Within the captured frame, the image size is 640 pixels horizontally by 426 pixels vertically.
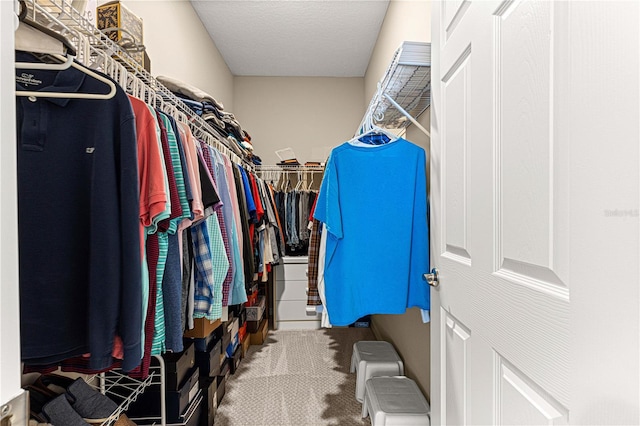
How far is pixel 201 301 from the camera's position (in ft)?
4.49

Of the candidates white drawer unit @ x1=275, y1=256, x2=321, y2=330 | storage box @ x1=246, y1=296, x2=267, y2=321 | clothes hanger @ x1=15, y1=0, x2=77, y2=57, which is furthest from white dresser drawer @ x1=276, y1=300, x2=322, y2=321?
clothes hanger @ x1=15, y1=0, x2=77, y2=57

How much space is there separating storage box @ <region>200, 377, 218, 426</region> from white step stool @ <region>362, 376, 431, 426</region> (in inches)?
32.6

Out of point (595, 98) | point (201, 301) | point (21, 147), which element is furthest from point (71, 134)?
point (595, 98)

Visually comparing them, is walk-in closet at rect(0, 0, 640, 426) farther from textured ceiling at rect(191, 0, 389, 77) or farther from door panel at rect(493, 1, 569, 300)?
textured ceiling at rect(191, 0, 389, 77)

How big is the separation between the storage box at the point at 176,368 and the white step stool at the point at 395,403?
91 cm

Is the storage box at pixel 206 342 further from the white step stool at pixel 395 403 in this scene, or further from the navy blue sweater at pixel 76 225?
the navy blue sweater at pixel 76 225

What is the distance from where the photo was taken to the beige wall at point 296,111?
420 centimetres

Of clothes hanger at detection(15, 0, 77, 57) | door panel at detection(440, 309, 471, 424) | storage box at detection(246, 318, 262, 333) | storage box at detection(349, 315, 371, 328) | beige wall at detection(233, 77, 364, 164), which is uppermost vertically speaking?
beige wall at detection(233, 77, 364, 164)

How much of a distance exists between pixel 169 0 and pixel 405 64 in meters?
1.89

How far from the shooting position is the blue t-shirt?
1479mm

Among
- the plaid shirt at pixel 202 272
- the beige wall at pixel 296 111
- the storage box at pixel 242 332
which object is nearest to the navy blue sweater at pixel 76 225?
the plaid shirt at pixel 202 272

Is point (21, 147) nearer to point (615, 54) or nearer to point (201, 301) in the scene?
point (201, 301)

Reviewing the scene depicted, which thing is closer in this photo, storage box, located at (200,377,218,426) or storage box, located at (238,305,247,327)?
storage box, located at (200,377,218,426)

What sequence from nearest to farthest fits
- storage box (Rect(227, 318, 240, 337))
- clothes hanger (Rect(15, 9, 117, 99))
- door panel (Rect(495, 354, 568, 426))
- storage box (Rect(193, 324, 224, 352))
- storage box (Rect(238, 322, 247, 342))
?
door panel (Rect(495, 354, 568, 426))
clothes hanger (Rect(15, 9, 117, 99))
storage box (Rect(193, 324, 224, 352))
storage box (Rect(227, 318, 240, 337))
storage box (Rect(238, 322, 247, 342))
